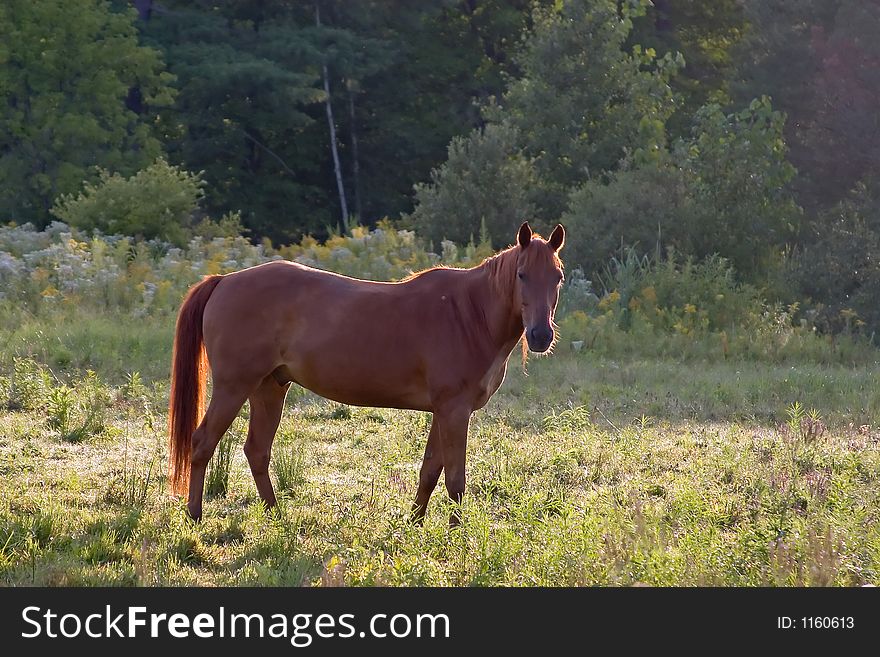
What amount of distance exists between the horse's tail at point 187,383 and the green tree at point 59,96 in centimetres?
2023

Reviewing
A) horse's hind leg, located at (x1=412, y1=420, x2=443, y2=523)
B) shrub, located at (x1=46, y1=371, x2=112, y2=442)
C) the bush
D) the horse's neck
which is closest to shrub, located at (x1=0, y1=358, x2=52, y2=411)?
shrub, located at (x1=46, y1=371, x2=112, y2=442)

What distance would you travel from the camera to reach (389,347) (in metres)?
6.56

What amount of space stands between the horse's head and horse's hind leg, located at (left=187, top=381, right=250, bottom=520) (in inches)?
70.2

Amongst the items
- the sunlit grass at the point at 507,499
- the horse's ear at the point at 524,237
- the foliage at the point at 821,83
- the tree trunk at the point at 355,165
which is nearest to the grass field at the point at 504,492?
the sunlit grass at the point at 507,499

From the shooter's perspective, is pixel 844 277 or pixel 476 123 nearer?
pixel 844 277

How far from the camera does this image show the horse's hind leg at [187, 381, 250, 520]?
668 cm

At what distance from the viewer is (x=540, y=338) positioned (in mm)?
5938

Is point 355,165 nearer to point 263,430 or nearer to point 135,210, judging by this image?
point 135,210

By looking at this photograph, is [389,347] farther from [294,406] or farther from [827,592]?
[294,406]

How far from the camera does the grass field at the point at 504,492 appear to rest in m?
5.15

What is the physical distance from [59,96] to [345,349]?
22308mm

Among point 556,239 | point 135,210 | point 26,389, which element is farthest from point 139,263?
point 556,239

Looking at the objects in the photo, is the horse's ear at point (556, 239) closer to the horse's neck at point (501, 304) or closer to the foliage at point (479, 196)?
the horse's neck at point (501, 304)

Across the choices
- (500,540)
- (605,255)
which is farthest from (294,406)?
(605,255)
